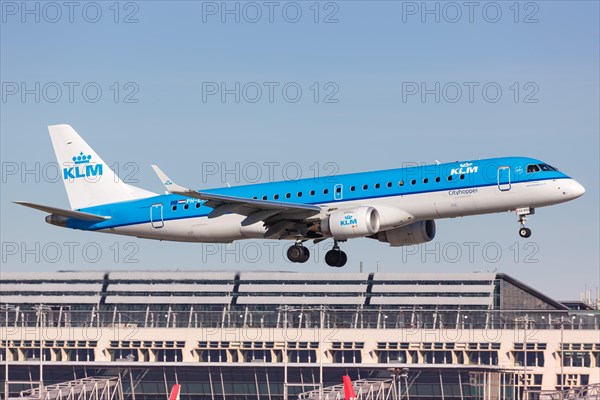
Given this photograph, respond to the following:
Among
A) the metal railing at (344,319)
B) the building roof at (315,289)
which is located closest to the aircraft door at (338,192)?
the metal railing at (344,319)

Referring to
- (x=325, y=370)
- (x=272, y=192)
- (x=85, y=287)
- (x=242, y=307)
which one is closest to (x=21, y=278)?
(x=85, y=287)

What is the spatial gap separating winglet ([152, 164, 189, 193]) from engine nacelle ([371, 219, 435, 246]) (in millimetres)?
13354

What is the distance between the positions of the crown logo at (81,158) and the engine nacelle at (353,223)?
1996 cm

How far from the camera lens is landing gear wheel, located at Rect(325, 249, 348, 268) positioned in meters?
67.5

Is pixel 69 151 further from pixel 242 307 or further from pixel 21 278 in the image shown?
pixel 21 278

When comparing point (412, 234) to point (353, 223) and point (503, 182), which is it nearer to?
point (353, 223)

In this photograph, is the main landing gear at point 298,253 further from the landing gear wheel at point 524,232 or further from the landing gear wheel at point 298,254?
the landing gear wheel at point 524,232

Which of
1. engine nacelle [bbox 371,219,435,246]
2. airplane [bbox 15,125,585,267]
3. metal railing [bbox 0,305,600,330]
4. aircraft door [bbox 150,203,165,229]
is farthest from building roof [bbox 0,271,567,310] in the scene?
engine nacelle [bbox 371,219,435,246]

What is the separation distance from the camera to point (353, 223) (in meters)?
61.8

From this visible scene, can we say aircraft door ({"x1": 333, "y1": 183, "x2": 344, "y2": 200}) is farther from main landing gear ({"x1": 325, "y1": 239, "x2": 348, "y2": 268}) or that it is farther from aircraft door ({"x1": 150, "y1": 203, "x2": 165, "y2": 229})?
aircraft door ({"x1": 150, "y1": 203, "x2": 165, "y2": 229})

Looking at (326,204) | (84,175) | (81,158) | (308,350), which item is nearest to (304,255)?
(326,204)

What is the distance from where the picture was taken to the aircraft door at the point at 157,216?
69.5m

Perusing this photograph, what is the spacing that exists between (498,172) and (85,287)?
388 feet

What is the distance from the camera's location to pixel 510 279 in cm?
15725
